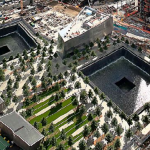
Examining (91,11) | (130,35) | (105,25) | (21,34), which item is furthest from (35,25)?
(130,35)

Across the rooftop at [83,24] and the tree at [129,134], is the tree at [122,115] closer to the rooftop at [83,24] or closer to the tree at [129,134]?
the tree at [129,134]

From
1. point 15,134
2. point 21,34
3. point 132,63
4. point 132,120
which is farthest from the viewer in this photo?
point 21,34

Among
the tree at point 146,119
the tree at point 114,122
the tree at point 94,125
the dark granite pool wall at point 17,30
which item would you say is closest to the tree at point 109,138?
the tree at point 94,125

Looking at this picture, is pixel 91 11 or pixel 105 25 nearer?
pixel 105 25

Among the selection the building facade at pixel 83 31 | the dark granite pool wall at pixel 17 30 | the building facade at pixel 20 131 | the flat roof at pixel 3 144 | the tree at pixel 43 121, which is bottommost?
the flat roof at pixel 3 144

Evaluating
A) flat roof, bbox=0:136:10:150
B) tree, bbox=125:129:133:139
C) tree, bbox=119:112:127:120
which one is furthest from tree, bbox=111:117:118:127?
flat roof, bbox=0:136:10:150

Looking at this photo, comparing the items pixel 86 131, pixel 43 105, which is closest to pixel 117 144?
pixel 86 131

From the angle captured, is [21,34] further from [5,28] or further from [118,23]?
[118,23]
